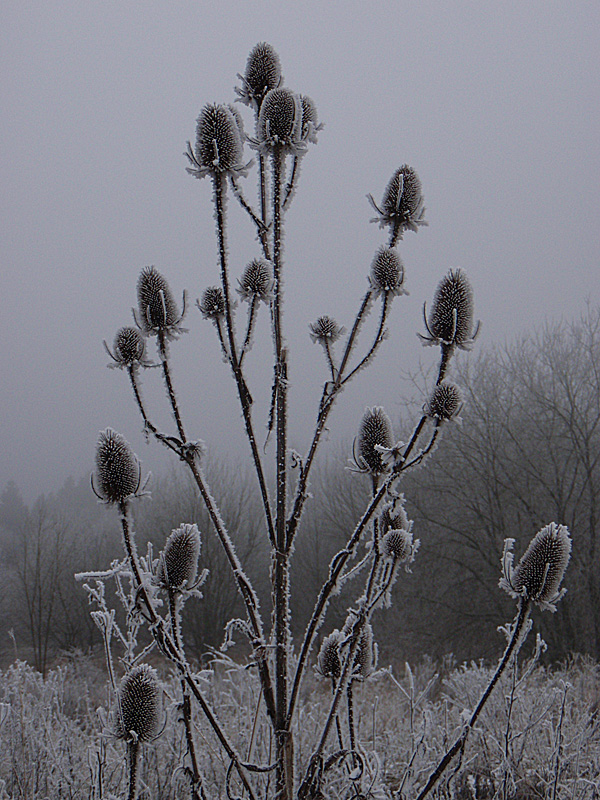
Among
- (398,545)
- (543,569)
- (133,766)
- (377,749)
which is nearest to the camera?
(133,766)

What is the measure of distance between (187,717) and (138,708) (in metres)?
0.13

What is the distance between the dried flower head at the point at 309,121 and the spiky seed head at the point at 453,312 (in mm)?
525

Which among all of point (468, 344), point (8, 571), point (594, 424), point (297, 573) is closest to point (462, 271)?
point (468, 344)

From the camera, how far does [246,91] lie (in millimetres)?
1700

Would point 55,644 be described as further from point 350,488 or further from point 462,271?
point 462,271

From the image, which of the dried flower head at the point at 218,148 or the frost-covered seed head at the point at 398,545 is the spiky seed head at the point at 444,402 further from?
the dried flower head at the point at 218,148

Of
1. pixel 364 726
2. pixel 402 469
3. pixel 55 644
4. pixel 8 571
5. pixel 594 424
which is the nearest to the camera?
pixel 402 469

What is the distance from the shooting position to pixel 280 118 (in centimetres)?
150

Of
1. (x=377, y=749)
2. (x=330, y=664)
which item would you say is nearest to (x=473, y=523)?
(x=377, y=749)

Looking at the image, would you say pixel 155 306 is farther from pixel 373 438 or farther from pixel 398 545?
pixel 398 545

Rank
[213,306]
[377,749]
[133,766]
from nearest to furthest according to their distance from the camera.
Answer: [133,766], [213,306], [377,749]

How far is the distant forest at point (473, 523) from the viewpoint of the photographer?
60.3 feet

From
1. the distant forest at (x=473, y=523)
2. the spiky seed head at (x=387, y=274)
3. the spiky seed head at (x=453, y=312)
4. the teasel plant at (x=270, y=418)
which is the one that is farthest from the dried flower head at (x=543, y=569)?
the distant forest at (x=473, y=523)

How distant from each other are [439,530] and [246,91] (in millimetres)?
20232
